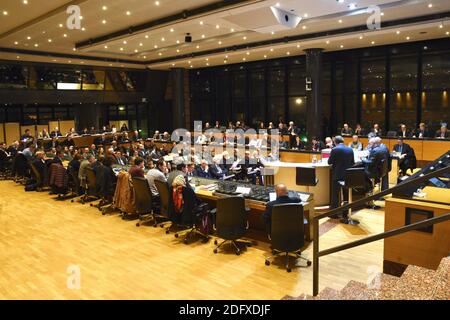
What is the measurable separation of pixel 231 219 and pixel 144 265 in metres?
1.36

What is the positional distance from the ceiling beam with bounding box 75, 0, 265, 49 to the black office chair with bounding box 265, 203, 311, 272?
183 inches

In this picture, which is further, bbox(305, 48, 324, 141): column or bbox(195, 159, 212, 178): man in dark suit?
bbox(305, 48, 324, 141): column

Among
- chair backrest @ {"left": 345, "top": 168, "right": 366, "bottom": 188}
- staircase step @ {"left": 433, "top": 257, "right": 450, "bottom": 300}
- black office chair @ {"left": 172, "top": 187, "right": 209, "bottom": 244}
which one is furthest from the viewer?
chair backrest @ {"left": 345, "top": 168, "right": 366, "bottom": 188}

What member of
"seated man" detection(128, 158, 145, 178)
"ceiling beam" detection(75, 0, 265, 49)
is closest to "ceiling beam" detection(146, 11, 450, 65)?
"ceiling beam" detection(75, 0, 265, 49)

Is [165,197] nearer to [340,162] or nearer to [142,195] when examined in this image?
[142,195]

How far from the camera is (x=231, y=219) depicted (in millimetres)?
5426

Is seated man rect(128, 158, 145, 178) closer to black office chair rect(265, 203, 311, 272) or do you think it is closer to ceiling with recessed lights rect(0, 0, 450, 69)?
black office chair rect(265, 203, 311, 272)

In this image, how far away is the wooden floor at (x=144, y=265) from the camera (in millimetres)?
4453

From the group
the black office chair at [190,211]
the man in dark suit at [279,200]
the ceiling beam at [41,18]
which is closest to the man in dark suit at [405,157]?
the man in dark suit at [279,200]

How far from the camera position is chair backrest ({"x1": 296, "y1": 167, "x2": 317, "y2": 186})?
7059 mm

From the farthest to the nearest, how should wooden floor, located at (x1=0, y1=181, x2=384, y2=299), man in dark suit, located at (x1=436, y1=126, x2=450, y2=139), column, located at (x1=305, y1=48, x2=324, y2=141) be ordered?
1. column, located at (x1=305, y1=48, x2=324, y2=141)
2. man in dark suit, located at (x1=436, y1=126, x2=450, y2=139)
3. wooden floor, located at (x1=0, y1=181, x2=384, y2=299)

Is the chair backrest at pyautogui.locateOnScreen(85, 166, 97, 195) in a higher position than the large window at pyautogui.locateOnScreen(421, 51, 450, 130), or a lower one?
lower

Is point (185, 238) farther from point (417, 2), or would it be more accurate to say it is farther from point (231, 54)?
point (231, 54)
